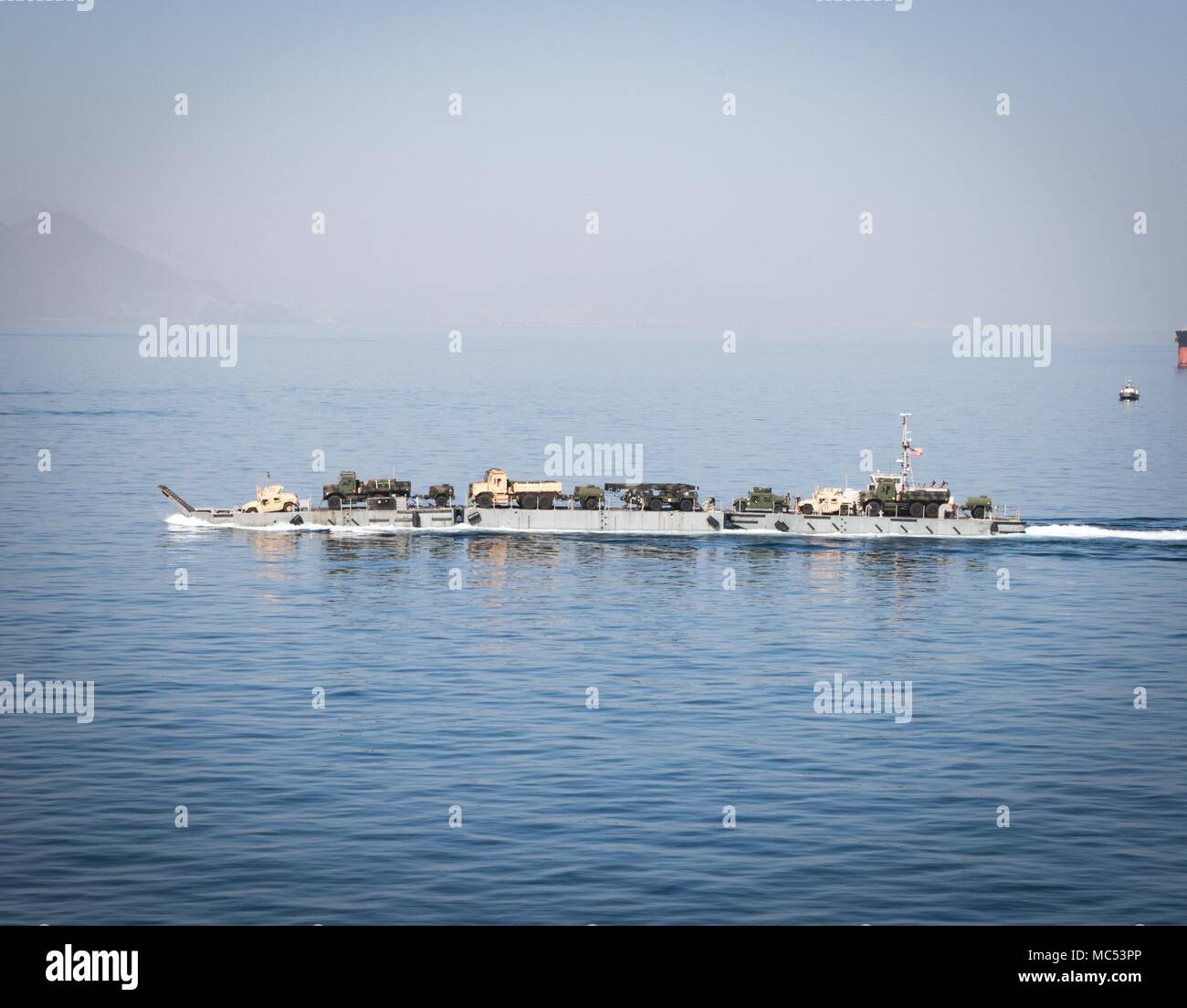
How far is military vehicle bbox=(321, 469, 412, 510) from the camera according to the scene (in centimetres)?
16638

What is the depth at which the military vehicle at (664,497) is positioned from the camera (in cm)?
16400

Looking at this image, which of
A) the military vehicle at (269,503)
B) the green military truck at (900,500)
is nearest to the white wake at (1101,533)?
the green military truck at (900,500)

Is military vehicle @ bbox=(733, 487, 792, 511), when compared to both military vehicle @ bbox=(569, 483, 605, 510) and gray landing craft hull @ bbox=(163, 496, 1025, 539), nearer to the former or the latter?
gray landing craft hull @ bbox=(163, 496, 1025, 539)

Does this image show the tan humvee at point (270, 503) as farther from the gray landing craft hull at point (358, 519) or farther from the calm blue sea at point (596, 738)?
the calm blue sea at point (596, 738)

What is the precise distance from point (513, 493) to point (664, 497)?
16.6m

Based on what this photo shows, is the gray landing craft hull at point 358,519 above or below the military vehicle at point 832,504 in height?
below

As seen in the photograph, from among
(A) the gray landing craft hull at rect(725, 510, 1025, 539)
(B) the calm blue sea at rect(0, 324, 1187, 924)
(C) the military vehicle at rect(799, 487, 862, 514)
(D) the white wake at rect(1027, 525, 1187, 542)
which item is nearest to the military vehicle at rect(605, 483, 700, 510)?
(A) the gray landing craft hull at rect(725, 510, 1025, 539)

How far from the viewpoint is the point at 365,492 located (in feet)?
548

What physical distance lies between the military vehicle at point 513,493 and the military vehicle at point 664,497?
659 centimetres

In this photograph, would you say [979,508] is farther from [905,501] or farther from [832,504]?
[832,504]

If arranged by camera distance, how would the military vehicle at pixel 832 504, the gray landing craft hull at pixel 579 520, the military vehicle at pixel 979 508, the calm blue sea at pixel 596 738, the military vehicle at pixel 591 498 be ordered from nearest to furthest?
the calm blue sea at pixel 596 738
the military vehicle at pixel 979 508
the military vehicle at pixel 832 504
the gray landing craft hull at pixel 579 520
the military vehicle at pixel 591 498

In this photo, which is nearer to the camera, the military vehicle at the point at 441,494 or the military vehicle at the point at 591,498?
the military vehicle at the point at 591,498
